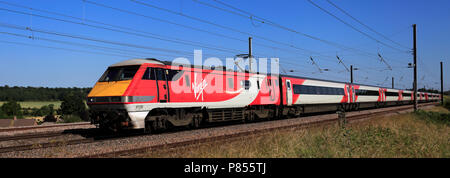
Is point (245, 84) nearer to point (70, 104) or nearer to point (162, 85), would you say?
point (162, 85)

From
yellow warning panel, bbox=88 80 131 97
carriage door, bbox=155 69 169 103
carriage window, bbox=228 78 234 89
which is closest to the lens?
yellow warning panel, bbox=88 80 131 97

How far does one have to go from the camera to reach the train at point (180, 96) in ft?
37.2

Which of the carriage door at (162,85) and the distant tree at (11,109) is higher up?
the carriage door at (162,85)

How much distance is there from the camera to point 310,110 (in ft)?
77.9

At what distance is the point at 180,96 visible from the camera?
1288cm

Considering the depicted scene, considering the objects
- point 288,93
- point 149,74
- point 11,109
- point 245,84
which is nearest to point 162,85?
point 149,74

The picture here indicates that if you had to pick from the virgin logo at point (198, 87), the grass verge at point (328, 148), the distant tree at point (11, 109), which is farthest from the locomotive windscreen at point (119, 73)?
the distant tree at point (11, 109)

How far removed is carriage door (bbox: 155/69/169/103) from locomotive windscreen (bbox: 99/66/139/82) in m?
0.91

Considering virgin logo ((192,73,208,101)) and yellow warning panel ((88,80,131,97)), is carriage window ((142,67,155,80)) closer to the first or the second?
yellow warning panel ((88,80,131,97))

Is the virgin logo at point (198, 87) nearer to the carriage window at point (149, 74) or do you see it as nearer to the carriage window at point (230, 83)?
the carriage window at point (230, 83)

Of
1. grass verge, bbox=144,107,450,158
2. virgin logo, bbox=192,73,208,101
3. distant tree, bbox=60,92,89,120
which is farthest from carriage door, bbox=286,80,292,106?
distant tree, bbox=60,92,89,120

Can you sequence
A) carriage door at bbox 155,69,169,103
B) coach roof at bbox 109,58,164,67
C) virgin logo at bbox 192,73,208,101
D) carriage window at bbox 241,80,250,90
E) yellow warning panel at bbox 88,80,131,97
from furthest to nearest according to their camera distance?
1. carriage window at bbox 241,80,250,90
2. virgin logo at bbox 192,73,208,101
3. carriage door at bbox 155,69,169,103
4. coach roof at bbox 109,58,164,67
5. yellow warning panel at bbox 88,80,131,97

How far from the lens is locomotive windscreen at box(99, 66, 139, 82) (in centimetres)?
1166
